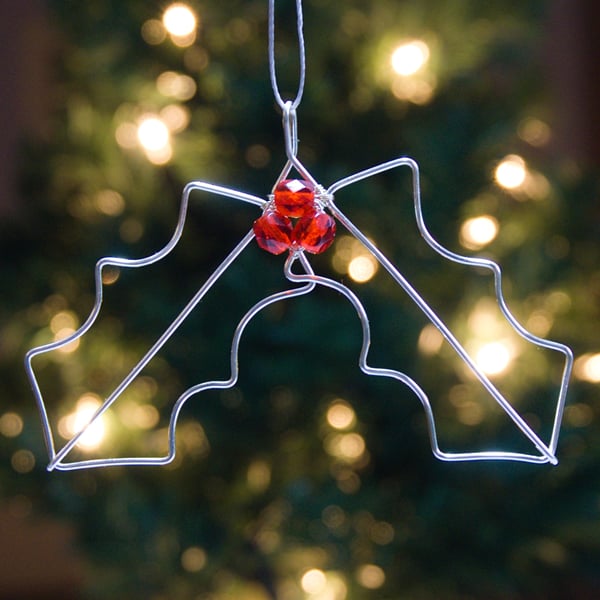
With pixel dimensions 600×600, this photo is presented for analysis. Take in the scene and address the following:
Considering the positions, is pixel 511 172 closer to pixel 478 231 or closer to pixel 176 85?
pixel 478 231

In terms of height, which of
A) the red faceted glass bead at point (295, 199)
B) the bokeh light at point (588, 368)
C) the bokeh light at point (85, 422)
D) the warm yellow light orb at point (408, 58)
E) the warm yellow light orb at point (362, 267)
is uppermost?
the warm yellow light orb at point (408, 58)

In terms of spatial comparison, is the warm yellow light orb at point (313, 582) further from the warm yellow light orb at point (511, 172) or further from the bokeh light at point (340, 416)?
the warm yellow light orb at point (511, 172)

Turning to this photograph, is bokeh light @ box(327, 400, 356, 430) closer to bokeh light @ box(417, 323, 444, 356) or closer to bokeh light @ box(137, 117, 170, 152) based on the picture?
bokeh light @ box(417, 323, 444, 356)

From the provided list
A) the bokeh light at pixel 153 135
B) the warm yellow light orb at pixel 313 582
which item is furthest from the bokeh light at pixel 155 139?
the warm yellow light orb at pixel 313 582

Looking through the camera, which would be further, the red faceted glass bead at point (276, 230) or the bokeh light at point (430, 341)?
the bokeh light at point (430, 341)

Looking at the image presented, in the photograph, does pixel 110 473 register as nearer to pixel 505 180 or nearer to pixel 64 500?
pixel 64 500

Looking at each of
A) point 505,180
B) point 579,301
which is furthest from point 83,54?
point 579,301

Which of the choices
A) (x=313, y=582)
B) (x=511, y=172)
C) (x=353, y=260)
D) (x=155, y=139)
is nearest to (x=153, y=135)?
(x=155, y=139)
